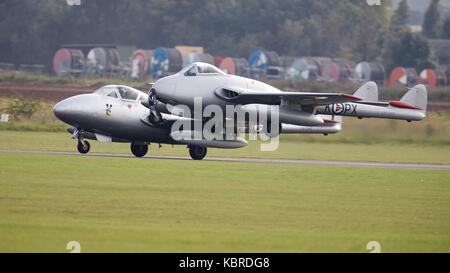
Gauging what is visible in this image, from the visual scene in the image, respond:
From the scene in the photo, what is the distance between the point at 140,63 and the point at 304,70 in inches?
484

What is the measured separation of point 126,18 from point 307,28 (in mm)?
15330

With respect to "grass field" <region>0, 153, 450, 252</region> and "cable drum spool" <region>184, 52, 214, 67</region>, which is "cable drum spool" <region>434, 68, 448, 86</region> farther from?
"grass field" <region>0, 153, 450, 252</region>

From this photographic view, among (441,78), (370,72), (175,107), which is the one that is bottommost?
(175,107)

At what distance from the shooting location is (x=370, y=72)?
243 ft

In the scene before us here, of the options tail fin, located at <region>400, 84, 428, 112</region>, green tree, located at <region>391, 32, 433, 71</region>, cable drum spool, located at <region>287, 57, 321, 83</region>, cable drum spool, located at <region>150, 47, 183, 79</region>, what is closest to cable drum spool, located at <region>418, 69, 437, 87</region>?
green tree, located at <region>391, 32, 433, 71</region>

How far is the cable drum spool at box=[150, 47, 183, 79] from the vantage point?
238 feet

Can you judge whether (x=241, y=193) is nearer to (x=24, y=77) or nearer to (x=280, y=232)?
(x=280, y=232)

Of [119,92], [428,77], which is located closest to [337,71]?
[428,77]

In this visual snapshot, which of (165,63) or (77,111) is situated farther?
(165,63)

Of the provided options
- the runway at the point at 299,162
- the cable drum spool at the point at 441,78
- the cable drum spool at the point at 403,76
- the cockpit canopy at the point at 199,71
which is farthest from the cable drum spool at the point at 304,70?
the runway at the point at 299,162

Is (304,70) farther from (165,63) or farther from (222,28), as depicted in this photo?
(222,28)
